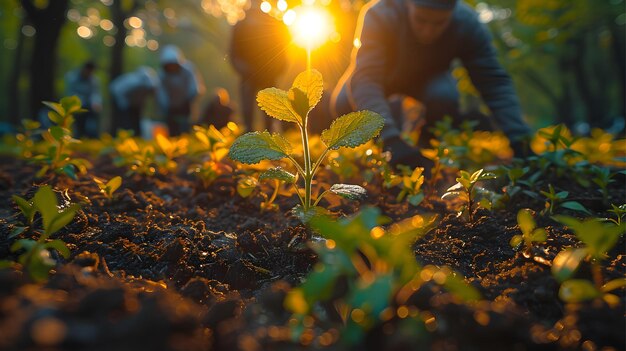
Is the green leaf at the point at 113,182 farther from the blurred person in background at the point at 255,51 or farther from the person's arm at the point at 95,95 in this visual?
the person's arm at the point at 95,95

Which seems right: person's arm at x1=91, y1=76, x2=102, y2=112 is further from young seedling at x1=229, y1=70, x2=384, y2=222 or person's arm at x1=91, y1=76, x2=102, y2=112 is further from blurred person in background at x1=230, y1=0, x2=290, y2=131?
young seedling at x1=229, y1=70, x2=384, y2=222

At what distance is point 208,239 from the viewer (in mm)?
1636

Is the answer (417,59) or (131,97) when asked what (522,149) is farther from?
(131,97)

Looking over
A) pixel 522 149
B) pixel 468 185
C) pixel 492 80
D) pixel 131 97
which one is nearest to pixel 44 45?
pixel 131 97

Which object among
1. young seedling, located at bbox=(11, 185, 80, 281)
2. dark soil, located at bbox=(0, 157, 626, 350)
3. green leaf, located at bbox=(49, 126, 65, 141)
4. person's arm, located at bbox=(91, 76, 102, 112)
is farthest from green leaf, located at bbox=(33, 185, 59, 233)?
person's arm, located at bbox=(91, 76, 102, 112)

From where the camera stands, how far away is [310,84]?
1383 mm

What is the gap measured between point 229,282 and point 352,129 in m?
0.65

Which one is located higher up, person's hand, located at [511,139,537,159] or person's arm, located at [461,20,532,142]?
person's arm, located at [461,20,532,142]

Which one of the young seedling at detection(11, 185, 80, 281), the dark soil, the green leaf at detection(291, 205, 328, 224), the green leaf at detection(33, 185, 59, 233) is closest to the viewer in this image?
the dark soil

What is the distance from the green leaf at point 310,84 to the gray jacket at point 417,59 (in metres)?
1.64

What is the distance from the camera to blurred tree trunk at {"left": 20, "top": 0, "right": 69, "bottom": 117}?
7.50m

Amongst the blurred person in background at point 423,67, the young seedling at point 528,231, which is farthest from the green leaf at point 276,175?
the blurred person in background at point 423,67

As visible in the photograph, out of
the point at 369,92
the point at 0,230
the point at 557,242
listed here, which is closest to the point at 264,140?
the point at 0,230

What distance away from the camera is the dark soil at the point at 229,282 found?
2.24 feet
